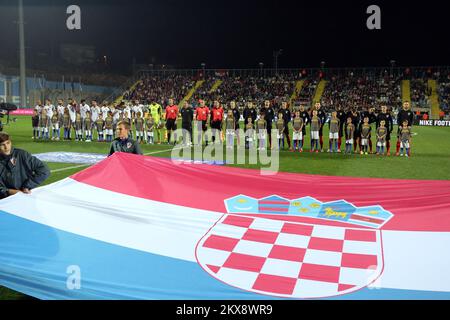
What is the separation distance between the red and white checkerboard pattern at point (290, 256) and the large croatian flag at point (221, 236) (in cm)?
1

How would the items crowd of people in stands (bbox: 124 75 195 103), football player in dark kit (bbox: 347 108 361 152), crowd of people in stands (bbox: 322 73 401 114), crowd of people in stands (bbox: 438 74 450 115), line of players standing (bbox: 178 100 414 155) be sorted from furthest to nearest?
crowd of people in stands (bbox: 124 75 195 103), crowd of people in stands (bbox: 322 73 401 114), crowd of people in stands (bbox: 438 74 450 115), football player in dark kit (bbox: 347 108 361 152), line of players standing (bbox: 178 100 414 155)

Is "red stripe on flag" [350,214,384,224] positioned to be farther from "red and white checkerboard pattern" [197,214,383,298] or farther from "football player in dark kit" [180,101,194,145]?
"football player in dark kit" [180,101,194,145]

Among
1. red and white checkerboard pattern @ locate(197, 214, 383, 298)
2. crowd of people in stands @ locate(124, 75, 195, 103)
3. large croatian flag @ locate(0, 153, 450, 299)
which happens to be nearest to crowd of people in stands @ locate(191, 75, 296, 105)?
crowd of people in stands @ locate(124, 75, 195, 103)

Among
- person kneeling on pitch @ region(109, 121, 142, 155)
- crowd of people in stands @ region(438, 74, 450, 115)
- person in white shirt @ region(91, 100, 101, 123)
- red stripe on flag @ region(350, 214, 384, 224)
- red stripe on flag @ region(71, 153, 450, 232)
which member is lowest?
red stripe on flag @ region(350, 214, 384, 224)

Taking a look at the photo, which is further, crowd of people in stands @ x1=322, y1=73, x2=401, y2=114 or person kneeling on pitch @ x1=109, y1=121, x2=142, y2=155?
crowd of people in stands @ x1=322, y1=73, x2=401, y2=114

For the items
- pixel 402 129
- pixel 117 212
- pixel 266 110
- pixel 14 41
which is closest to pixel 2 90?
pixel 14 41

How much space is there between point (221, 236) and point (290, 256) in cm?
76

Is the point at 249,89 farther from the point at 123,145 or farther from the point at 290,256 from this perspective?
the point at 290,256

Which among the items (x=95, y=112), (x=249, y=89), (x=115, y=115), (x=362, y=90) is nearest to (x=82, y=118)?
(x=95, y=112)

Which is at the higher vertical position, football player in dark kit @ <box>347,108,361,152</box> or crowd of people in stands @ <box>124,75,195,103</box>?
crowd of people in stands @ <box>124,75,195,103</box>

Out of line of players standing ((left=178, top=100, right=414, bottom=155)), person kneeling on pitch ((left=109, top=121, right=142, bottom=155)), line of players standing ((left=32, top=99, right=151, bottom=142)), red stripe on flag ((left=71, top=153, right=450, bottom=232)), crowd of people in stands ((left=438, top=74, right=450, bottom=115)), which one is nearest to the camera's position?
red stripe on flag ((left=71, top=153, right=450, bottom=232))

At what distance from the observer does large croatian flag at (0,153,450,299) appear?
321 cm

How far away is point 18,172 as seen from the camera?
15.7ft

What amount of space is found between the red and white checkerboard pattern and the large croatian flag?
0.01m
